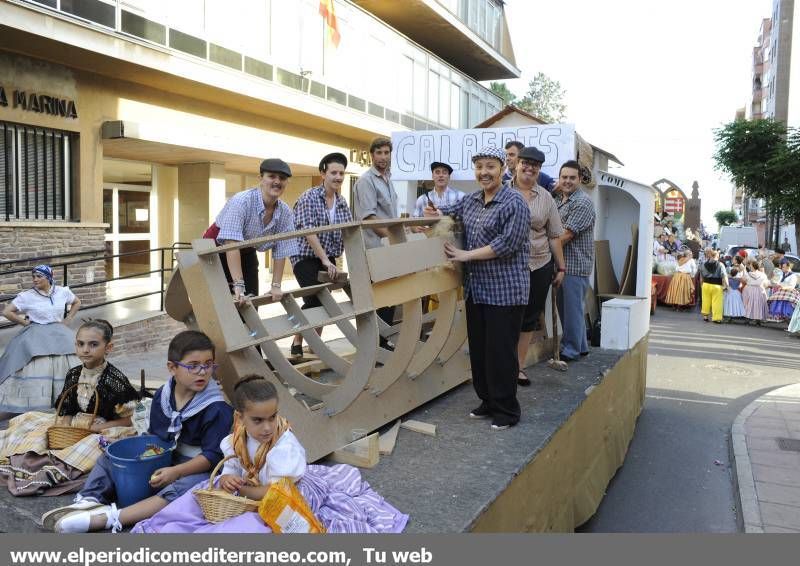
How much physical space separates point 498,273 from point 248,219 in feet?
5.63

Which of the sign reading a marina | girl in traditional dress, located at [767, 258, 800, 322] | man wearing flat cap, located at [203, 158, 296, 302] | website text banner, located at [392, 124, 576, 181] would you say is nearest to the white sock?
man wearing flat cap, located at [203, 158, 296, 302]

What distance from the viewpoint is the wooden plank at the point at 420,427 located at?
12.9ft

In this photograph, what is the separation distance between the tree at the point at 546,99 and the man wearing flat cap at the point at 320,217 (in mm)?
55507

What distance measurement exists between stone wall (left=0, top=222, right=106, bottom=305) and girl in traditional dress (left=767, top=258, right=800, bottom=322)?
14.0 metres

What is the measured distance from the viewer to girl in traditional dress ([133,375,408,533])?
260 centimetres

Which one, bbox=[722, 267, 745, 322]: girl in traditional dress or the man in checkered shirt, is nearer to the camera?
the man in checkered shirt

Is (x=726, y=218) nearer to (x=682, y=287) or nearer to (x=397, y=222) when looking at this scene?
(x=682, y=287)

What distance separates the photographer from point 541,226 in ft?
16.3

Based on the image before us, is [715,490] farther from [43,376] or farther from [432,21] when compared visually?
[432,21]

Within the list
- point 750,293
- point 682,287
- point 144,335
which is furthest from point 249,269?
point 682,287

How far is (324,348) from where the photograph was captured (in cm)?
452

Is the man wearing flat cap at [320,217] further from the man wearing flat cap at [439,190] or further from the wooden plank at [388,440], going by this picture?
the wooden plank at [388,440]

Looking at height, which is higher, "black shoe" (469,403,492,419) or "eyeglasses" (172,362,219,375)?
"eyeglasses" (172,362,219,375)

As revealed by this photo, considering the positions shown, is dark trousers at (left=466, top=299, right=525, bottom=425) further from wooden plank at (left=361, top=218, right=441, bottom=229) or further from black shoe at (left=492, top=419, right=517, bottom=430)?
wooden plank at (left=361, top=218, right=441, bottom=229)
